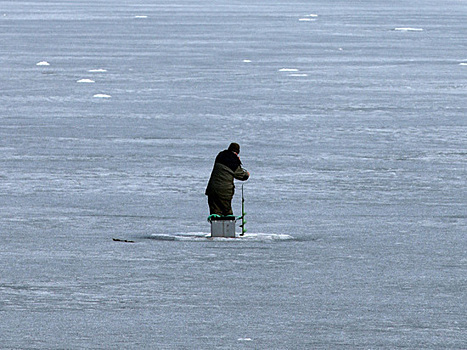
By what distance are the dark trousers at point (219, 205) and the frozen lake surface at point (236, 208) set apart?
1.35 ft

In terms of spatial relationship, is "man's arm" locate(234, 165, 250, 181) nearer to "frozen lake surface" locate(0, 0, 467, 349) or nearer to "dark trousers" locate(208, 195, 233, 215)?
"dark trousers" locate(208, 195, 233, 215)

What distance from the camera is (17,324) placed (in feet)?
39.9

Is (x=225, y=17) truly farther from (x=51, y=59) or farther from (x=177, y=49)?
(x=51, y=59)

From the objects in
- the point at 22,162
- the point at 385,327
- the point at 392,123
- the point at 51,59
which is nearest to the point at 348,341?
the point at 385,327

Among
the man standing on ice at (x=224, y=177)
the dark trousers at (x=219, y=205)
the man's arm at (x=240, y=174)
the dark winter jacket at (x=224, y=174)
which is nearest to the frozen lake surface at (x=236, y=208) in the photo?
the dark trousers at (x=219, y=205)

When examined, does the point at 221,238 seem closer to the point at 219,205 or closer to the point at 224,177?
the point at 219,205

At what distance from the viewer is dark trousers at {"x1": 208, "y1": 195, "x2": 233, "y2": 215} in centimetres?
1634

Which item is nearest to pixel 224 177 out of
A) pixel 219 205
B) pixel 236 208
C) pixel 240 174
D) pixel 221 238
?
pixel 240 174

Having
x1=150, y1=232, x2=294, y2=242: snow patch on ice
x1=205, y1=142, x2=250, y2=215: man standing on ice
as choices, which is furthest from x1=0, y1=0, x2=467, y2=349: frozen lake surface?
x1=205, y1=142, x2=250, y2=215: man standing on ice

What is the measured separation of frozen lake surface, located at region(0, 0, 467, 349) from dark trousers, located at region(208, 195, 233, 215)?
0.41m

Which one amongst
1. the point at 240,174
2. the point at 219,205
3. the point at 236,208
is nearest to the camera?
the point at 240,174

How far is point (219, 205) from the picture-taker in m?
16.4

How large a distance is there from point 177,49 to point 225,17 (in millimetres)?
38368

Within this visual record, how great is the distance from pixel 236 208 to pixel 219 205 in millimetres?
3134
